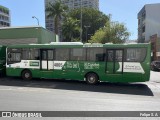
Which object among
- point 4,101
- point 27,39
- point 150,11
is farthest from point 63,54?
point 150,11

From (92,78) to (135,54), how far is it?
3321 mm

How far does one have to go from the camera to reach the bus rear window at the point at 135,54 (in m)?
18.1

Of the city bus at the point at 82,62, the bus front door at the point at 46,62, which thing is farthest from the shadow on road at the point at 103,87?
the bus front door at the point at 46,62

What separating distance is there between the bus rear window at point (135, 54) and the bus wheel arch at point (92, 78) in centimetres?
244

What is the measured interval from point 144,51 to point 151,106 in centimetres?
744

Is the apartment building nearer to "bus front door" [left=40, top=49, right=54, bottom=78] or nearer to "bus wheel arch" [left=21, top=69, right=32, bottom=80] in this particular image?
"bus wheel arch" [left=21, top=69, right=32, bottom=80]

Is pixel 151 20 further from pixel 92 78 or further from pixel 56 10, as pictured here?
pixel 92 78

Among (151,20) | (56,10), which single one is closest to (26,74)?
(56,10)

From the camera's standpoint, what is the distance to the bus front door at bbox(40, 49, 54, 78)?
20.8m

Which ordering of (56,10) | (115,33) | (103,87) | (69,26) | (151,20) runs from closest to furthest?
(103,87) < (56,10) < (115,33) < (151,20) < (69,26)

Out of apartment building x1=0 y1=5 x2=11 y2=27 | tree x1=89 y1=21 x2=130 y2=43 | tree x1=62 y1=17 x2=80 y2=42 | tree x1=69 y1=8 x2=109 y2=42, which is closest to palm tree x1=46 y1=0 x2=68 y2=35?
tree x1=89 y1=21 x2=130 y2=43

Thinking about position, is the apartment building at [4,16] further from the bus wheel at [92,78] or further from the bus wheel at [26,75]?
the bus wheel at [92,78]

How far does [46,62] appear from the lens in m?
20.9

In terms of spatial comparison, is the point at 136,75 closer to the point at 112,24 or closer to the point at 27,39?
the point at 27,39
